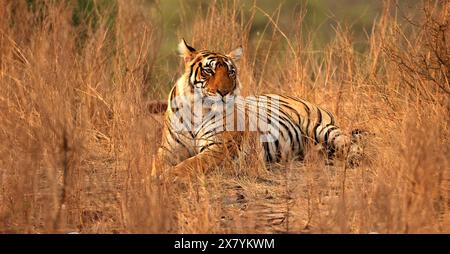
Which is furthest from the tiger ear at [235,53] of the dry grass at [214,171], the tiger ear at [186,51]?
the dry grass at [214,171]

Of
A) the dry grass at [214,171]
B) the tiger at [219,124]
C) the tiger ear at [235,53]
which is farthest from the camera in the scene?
Answer: the tiger ear at [235,53]

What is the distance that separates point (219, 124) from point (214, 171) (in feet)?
1.83

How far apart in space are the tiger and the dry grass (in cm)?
23

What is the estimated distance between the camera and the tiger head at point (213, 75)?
5914 mm

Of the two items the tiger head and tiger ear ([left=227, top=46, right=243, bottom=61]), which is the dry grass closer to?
the tiger head

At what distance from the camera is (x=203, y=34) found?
7.09 metres

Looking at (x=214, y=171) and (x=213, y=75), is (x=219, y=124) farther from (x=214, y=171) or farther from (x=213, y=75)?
(x=214, y=171)

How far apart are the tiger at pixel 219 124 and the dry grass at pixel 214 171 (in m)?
0.23

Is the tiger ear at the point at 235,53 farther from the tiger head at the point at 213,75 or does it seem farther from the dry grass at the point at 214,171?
the dry grass at the point at 214,171

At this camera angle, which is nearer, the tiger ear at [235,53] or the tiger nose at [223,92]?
the tiger nose at [223,92]

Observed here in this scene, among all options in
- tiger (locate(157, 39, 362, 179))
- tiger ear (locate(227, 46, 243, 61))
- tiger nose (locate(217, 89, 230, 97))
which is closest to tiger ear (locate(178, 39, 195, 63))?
tiger (locate(157, 39, 362, 179))

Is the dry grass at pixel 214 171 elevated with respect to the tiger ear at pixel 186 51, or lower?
lower

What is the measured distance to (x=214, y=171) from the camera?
543cm

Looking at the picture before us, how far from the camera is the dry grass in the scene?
160 inches
